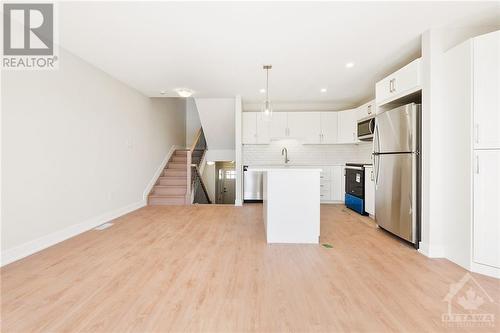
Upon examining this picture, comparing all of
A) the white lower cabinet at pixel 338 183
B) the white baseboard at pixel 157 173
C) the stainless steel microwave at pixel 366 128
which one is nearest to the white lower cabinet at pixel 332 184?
the white lower cabinet at pixel 338 183

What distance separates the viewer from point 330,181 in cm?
562

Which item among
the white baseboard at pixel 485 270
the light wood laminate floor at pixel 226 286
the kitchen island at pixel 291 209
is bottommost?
the light wood laminate floor at pixel 226 286

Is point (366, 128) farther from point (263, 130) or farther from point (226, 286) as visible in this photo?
point (226, 286)

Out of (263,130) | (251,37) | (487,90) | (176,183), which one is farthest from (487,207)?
(176,183)

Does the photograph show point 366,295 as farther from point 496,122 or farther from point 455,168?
point 496,122

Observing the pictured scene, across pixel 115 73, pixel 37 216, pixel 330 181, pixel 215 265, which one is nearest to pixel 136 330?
pixel 215 265

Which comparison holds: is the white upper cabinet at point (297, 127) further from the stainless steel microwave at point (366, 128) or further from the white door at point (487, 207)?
the white door at point (487, 207)

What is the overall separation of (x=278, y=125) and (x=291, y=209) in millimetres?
3182

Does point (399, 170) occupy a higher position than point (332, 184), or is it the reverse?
point (399, 170)

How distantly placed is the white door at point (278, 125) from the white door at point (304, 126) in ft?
0.41

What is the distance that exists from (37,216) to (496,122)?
15.6 ft

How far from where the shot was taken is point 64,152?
3.00 m

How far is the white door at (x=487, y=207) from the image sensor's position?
2018mm

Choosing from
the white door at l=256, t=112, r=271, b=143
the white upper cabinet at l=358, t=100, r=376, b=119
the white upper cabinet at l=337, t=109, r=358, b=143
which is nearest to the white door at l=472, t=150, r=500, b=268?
the white upper cabinet at l=358, t=100, r=376, b=119
